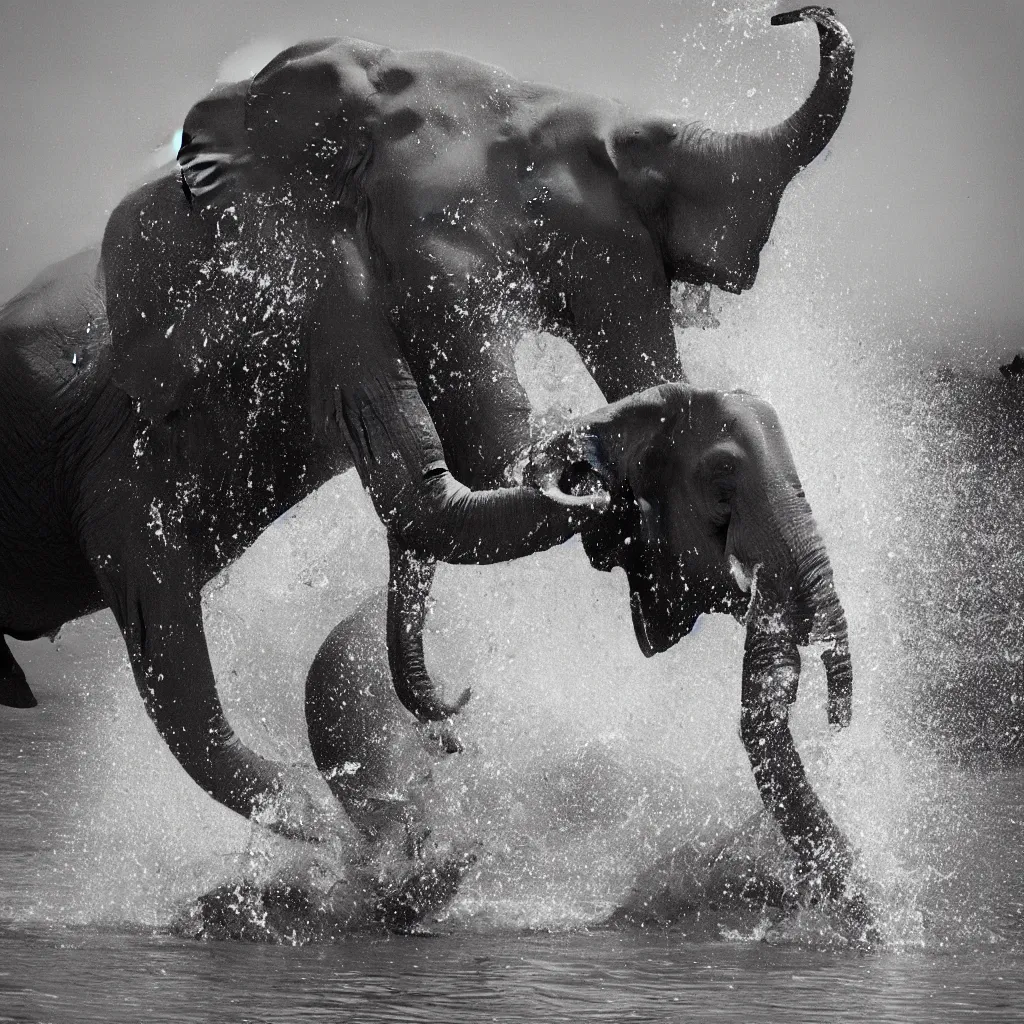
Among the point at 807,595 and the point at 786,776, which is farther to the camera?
the point at 786,776

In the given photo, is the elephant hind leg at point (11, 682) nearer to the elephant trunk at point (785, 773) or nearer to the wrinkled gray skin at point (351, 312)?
the wrinkled gray skin at point (351, 312)

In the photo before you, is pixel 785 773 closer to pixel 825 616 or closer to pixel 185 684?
pixel 825 616

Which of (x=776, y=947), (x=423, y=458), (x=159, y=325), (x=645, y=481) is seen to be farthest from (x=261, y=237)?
(x=776, y=947)

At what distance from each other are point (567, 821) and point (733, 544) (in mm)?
1653

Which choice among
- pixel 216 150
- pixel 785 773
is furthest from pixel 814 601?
pixel 216 150

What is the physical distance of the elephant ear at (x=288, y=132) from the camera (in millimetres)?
5301

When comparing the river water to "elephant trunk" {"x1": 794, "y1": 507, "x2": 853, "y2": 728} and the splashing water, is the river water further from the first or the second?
"elephant trunk" {"x1": 794, "y1": 507, "x2": 853, "y2": 728}

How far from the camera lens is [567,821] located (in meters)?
6.21

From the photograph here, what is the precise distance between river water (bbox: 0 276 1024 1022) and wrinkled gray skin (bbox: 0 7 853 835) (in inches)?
11.6

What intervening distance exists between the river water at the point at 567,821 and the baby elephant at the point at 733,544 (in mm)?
263

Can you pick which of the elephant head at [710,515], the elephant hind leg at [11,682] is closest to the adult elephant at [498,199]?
the elephant head at [710,515]

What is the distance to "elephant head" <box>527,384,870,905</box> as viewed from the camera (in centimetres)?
473

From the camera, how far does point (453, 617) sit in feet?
21.2

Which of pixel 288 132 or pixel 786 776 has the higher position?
pixel 288 132
